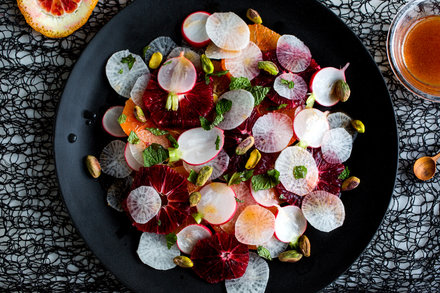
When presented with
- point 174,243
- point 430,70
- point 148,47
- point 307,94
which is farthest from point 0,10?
point 430,70

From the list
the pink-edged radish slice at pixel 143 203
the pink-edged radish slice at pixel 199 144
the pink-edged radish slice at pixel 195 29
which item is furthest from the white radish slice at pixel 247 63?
the pink-edged radish slice at pixel 143 203

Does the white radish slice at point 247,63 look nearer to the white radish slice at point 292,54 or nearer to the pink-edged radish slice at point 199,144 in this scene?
the white radish slice at point 292,54

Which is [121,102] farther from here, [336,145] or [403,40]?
[403,40]

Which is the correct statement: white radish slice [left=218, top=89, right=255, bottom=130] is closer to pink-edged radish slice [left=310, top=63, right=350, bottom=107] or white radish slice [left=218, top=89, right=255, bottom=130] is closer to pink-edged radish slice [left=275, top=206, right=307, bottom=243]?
pink-edged radish slice [left=310, top=63, right=350, bottom=107]

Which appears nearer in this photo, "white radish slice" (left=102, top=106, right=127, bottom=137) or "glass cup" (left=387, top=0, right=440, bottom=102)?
"white radish slice" (left=102, top=106, right=127, bottom=137)

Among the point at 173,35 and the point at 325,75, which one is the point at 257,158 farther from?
the point at 173,35

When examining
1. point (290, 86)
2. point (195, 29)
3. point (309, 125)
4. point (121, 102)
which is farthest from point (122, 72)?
point (309, 125)

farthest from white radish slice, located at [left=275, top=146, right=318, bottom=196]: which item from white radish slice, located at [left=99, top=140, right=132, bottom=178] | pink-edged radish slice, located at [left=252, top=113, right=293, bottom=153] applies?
white radish slice, located at [left=99, top=140, right=132, bottom=178]

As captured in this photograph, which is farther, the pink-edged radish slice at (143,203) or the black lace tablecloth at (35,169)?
the black lace tablecloth at (35,169)
